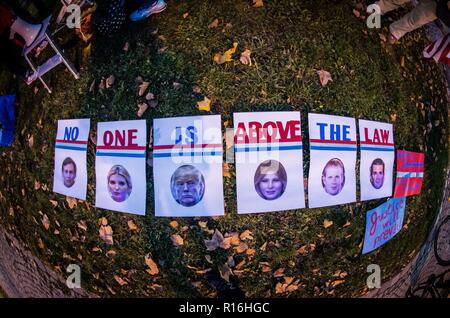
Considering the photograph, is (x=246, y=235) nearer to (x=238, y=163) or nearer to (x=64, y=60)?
(x=238, y=163)

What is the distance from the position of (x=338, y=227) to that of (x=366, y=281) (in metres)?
0.96

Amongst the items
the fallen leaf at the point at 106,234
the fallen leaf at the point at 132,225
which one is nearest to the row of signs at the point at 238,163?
the fallen leaf at the point at 132,225

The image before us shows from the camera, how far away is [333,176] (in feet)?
9.31

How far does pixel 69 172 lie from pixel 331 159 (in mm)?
2697

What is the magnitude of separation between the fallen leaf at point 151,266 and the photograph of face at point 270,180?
1.33 metres

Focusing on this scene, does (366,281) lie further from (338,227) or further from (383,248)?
(338,227)

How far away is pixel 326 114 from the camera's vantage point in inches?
112

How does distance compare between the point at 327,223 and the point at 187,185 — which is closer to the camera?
the point at 187,185

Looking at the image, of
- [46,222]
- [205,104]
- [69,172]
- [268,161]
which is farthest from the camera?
[46,222]

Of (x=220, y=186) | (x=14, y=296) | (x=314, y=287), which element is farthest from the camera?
(x=14, y=296)

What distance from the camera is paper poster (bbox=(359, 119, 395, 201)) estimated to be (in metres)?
2.95

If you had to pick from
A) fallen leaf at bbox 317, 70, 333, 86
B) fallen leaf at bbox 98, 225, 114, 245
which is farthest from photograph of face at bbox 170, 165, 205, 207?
fallen leaf at bbox 317, 70, 333, 86

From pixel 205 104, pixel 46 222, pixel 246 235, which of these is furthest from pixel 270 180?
pixel 46 222

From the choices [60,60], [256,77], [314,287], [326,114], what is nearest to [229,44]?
[256,77]
